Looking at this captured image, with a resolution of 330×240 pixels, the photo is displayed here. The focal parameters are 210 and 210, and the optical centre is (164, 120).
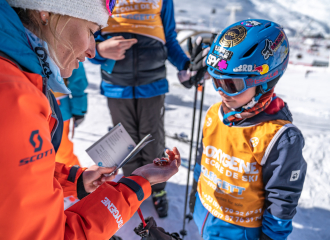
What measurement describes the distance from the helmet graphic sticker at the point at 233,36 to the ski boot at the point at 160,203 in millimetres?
1687

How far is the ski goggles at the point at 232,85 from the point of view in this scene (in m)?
1.26

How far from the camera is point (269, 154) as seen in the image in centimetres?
114

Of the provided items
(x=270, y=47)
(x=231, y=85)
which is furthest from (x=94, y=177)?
(x=270, y=47)

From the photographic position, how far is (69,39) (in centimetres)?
82

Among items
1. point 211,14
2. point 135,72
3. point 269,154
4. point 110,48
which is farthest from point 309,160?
point 211,14

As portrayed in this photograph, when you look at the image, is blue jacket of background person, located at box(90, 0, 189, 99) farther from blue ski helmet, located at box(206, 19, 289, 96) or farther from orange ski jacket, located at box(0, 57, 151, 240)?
orange ski jacket, located at box(0, 57, 151, 240)

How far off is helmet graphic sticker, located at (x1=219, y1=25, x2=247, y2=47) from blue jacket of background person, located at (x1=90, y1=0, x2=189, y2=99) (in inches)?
30.0

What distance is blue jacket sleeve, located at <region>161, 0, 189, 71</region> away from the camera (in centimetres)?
192

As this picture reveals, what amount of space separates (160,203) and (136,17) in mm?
1836

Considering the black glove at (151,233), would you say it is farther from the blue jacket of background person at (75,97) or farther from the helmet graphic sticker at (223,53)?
the blue jacket of background person at (75,97)

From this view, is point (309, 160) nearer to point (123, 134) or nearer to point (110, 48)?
point (123, 134)

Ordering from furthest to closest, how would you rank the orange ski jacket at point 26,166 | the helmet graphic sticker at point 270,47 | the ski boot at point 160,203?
the ski boot at point 160,203 < the helmet graphic sticker at point 270,47 < the orange ski jacket at point 26,166

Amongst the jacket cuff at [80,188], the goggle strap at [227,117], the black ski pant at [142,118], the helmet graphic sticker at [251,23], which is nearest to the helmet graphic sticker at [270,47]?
the helmet graphic sticker at [251,23]

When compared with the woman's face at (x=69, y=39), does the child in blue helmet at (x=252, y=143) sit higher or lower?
lower
